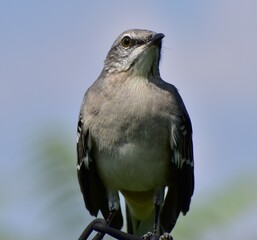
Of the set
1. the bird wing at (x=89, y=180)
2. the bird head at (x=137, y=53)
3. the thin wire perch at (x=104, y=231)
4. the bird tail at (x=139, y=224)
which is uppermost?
the bird head at (x=137, y=53)

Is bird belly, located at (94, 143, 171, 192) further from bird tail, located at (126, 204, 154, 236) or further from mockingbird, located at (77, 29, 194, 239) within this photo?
A: bird tail, located at (126, 204, 154, 236)

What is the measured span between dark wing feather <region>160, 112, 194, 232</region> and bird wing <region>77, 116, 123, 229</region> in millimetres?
517

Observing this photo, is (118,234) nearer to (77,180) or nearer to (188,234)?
(188,234)

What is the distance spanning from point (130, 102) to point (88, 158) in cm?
72

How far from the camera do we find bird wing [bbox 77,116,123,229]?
7.12 meters

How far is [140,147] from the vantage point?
6.90 m

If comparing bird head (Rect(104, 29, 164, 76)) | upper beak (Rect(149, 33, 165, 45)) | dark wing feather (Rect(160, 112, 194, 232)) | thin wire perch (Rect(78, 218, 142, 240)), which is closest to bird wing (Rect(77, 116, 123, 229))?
dark wing feather (Rect(160, 112, 194, 232))

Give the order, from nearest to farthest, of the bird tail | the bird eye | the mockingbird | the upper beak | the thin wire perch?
the thin wire perch
the mockingbird
the upper beak
the bird eye
the bird tail

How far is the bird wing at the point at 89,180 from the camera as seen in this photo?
7.12 metres

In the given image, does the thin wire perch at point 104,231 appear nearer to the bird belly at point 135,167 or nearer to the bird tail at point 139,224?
the bird belly at point 135,167

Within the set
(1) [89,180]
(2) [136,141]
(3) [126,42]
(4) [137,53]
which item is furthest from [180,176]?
(3) [126,42]

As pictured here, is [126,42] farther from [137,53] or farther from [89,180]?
[89,180]

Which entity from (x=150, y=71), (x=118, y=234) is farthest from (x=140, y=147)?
(x=118, y=234)

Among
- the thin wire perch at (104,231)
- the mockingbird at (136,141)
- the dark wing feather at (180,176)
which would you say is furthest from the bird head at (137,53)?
the thin wire perch at (104,231)
